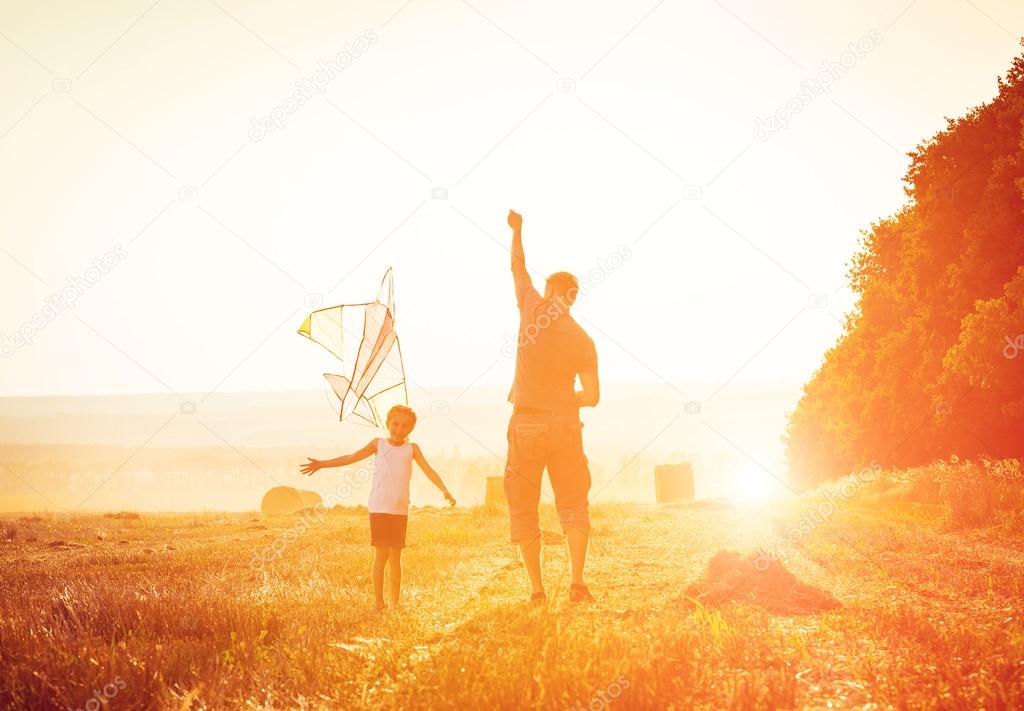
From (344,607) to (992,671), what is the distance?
17.1 ft

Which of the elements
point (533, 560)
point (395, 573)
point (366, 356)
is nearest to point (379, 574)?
point (395, 573)

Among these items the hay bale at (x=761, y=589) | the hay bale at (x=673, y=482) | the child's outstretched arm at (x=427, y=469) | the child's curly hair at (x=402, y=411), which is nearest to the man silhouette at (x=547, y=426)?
the child's outstretched arm at (x=427, y=469)

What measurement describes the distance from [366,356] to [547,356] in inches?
317

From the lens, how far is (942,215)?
17969 millimetres

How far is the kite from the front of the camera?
534 inches

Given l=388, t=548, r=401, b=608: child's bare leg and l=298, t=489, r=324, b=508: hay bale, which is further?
l=298, t=489, r=324, b=508: hay bale

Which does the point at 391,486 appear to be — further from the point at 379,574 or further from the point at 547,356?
the point at 547,356

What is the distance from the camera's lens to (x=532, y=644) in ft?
14.1

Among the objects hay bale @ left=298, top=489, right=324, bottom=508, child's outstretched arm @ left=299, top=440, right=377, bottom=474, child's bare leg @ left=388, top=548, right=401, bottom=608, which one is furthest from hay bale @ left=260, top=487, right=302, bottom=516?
child's bare leg @ left=388, top=548, right=401, bottom=608

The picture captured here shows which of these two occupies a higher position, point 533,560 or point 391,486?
point 391,486

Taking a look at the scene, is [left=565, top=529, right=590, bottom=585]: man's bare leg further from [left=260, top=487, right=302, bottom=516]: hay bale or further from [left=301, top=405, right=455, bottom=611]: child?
[left=260, top=487, right=302, bottom=516]: hay bale

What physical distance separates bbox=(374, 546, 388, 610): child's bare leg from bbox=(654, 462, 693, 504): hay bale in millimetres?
24471

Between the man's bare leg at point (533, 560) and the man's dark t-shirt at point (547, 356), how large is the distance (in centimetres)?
132

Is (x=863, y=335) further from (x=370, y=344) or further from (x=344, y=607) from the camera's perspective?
(x=344, y=607)
